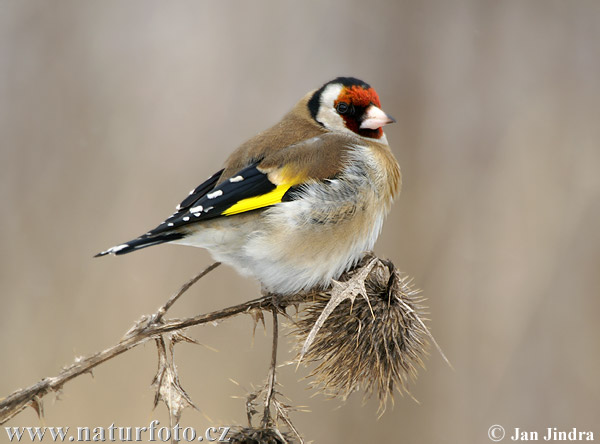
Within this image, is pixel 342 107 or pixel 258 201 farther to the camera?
pixel 342 107

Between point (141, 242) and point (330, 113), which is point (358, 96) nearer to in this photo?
point (330, 113)

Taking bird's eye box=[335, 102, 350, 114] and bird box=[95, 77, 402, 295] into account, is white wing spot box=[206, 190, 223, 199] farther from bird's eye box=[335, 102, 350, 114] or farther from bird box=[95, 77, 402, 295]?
bird's eye box=[335, 102, 350, 114]

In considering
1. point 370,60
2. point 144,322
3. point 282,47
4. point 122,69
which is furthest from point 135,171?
point 144,322

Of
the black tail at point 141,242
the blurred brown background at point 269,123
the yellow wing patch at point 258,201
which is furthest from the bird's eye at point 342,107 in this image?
the blurred brown background at point 269,123

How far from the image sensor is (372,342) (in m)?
2.46

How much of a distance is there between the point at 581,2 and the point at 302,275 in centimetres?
334

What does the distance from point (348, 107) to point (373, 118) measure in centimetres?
16

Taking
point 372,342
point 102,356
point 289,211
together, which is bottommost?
point 372,342

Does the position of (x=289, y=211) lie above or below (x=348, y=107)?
below

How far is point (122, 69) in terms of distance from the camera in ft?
16.0

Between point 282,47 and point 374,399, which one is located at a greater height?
point 282,47

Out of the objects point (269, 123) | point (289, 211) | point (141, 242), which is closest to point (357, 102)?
point (289, 211)

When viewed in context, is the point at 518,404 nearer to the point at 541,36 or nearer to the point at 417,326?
the point at 417,326

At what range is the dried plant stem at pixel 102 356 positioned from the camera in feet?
6.36
